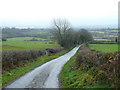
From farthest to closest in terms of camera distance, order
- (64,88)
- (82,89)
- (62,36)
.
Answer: (62,36)
(64,88)
(82,89)

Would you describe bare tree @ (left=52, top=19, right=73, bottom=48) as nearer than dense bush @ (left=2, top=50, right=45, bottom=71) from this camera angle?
No

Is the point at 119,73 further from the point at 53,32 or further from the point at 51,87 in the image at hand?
the point at 53,32

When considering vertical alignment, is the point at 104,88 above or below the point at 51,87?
above

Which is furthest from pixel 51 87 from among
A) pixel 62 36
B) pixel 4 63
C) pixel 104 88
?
pixel 62 36

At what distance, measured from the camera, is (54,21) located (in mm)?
79000

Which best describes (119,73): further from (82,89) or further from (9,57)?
(9,57)

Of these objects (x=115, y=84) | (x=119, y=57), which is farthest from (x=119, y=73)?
(x=119, y=57)

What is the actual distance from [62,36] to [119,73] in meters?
66.0

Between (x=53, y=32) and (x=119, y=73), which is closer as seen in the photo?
(x=119, y=73)

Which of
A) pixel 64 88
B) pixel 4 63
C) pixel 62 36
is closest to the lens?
pixel 64 88

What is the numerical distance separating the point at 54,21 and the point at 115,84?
6934cm

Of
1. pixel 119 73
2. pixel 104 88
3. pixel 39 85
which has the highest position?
pixel 119 73

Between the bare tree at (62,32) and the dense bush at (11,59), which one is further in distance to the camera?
the bare tree at (62,32)

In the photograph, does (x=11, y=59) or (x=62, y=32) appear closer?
(x=11, y=59)
